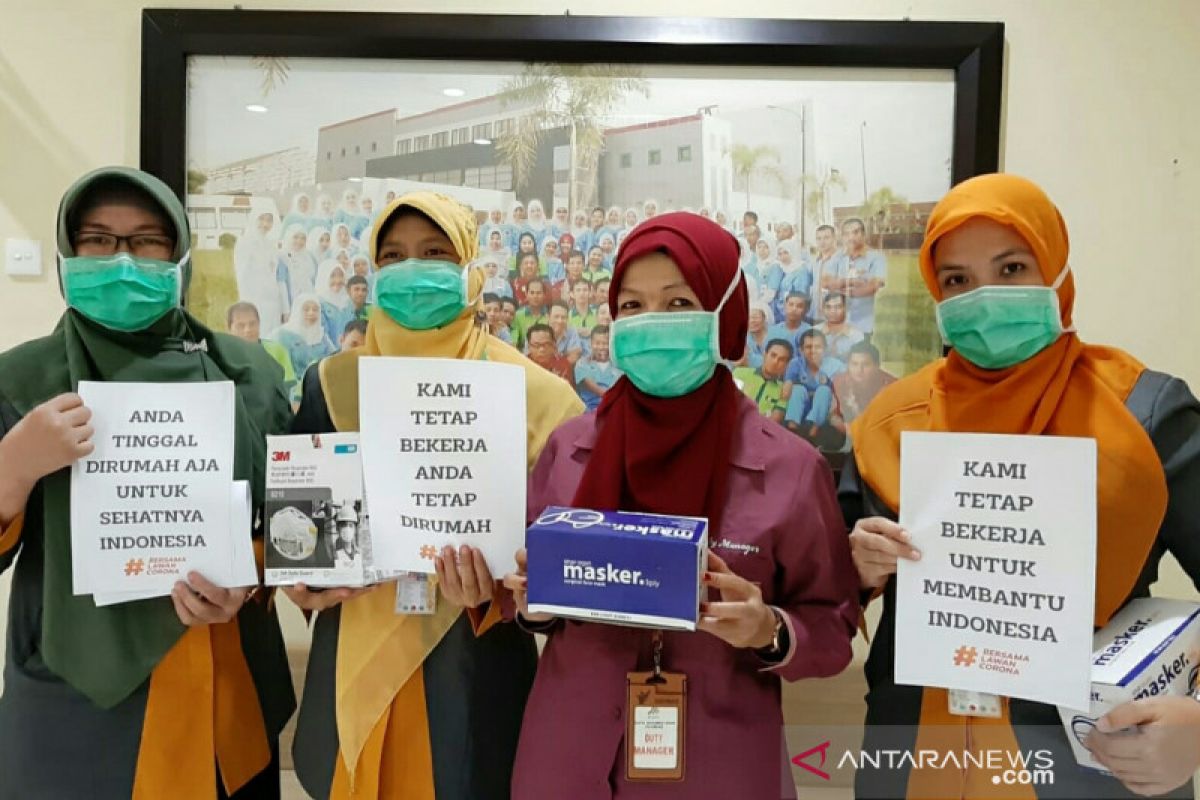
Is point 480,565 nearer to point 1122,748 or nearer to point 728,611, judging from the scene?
point 728,611

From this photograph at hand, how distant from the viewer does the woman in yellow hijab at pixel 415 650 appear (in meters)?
1.41

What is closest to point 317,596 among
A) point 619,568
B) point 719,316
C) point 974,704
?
point 619,568

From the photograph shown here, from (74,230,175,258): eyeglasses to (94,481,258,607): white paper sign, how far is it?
492 millimetres

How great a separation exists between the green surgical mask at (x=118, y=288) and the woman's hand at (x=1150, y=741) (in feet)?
5.48

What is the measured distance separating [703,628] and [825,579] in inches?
9.4

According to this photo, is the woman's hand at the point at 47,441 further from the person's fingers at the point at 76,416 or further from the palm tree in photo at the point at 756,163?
the palm tree in photo at the point at 756,163

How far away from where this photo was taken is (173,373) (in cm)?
145

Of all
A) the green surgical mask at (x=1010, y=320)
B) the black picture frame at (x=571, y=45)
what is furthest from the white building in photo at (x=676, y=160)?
the green surgical mask at (x=1010, y=320)

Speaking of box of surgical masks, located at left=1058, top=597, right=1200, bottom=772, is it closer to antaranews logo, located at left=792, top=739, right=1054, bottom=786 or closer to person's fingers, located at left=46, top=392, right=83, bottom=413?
antaranews logo, located at left=792, top=739, right=1054, bottom=786

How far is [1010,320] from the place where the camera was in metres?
1.23

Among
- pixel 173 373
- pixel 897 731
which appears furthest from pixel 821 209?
pixel 173 373

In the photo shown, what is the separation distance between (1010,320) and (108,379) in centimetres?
156

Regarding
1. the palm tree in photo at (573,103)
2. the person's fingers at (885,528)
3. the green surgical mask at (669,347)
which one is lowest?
the person's fingers at (885,528)

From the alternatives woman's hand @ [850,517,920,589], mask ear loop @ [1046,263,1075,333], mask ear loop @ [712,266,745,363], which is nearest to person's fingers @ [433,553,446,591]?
mask ear loop @ [712,266,745,363]
